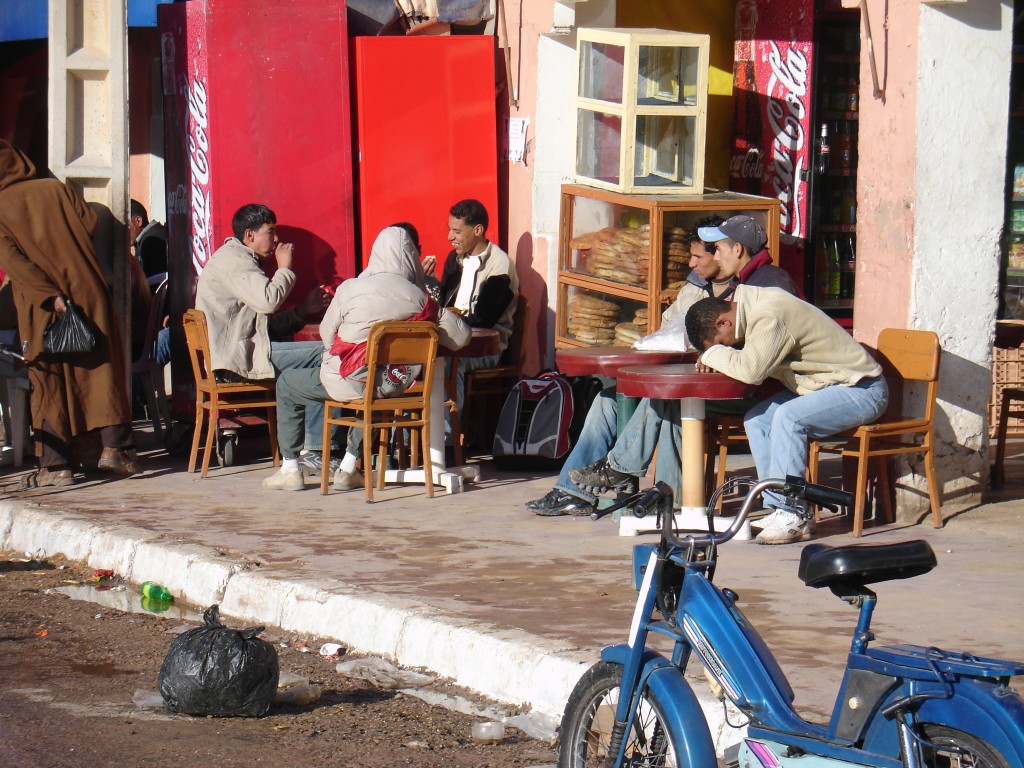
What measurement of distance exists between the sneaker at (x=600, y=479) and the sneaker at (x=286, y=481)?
173 centimetres

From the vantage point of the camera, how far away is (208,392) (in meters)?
8.88

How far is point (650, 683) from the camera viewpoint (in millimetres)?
→ 3715

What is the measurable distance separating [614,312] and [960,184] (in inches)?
94.5

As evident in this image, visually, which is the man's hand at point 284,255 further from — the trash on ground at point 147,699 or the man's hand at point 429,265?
the trash on ground at point 147,699

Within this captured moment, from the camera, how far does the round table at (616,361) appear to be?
24.2 ft

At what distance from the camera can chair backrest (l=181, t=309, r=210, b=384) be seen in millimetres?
8781

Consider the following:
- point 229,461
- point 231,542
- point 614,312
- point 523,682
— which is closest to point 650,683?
point 523,682

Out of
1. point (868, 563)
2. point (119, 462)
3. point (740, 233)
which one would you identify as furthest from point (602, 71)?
point (868, 563)

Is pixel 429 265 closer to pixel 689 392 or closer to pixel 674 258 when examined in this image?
pixel 674 258

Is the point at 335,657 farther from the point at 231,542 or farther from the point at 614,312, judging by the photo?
the point at 614,312

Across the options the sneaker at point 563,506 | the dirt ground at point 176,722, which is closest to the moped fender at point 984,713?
the dirt ground at point 176,722

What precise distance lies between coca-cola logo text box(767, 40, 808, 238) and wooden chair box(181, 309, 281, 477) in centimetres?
392

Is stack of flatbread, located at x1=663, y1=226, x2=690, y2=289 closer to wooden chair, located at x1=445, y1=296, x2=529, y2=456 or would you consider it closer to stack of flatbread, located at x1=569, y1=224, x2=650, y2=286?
stack of flatbread, located at x1=569, y1=224, x2=650, y2=286

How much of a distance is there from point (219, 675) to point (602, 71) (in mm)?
5431
